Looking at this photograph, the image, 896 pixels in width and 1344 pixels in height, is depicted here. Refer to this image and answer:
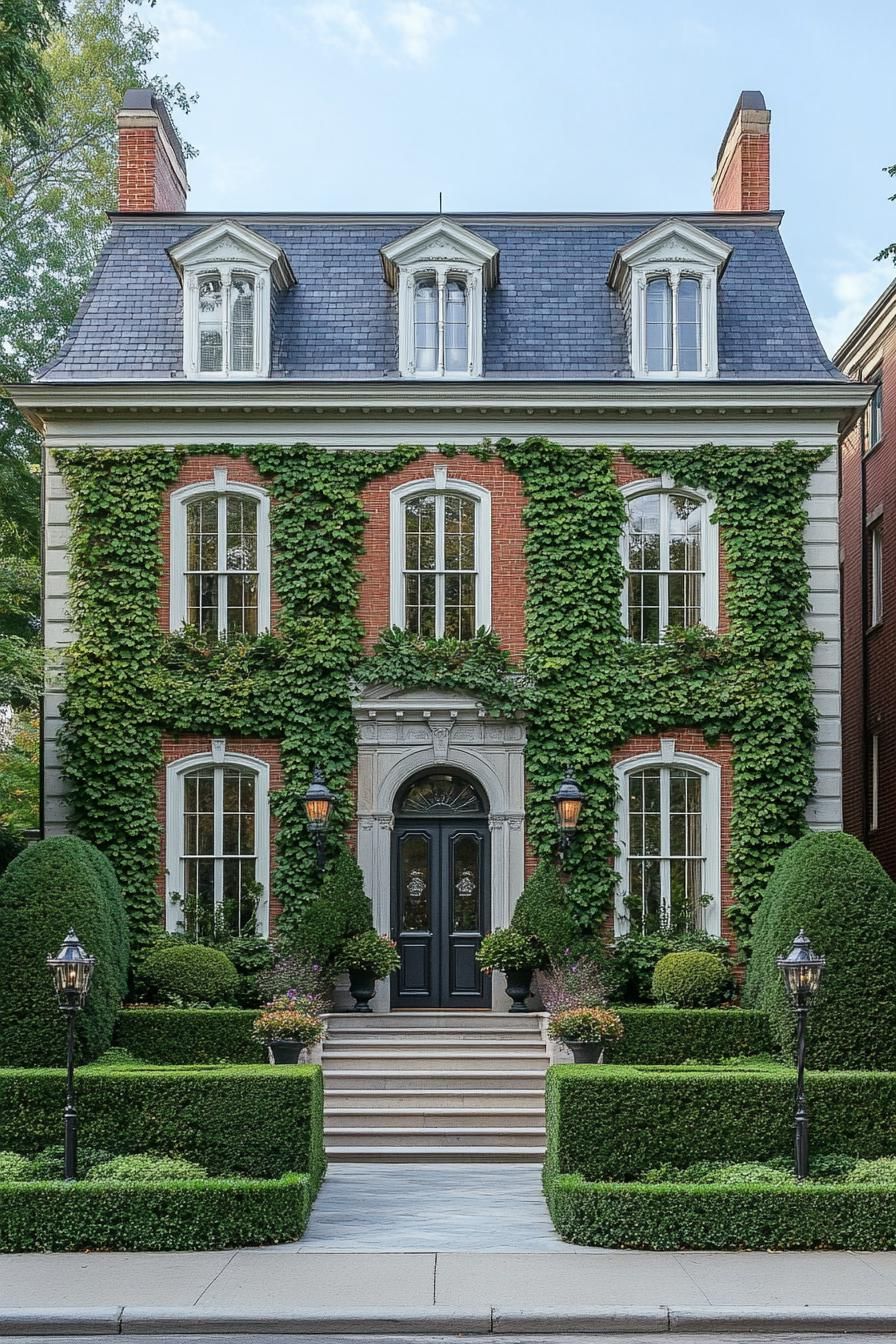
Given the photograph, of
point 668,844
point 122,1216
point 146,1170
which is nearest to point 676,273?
point 668,844

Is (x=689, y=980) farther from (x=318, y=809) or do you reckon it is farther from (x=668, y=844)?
(x=318, y=809)

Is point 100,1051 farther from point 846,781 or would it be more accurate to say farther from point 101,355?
point 846,781

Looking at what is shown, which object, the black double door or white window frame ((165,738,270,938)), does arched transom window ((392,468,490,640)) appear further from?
white window frame ((165,738,270,938))

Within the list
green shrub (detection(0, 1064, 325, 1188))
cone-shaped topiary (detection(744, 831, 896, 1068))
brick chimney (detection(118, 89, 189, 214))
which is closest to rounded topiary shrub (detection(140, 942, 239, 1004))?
green shrub (detection(0, 1064, 325, 1188))

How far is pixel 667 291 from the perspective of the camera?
2250 cm

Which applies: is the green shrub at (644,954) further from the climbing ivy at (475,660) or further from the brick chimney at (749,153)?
the brick chimney at (749,153)

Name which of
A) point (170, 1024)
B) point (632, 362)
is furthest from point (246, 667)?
point (632, 362)

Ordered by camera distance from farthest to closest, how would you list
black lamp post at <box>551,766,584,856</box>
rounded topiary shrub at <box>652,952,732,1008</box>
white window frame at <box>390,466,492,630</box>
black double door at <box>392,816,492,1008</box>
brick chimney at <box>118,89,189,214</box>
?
1. brick chimney at <box>118,89,189,214</box>
2. white window frame at <box>390,466,492,630</box>
3. black double door at <box>392,816,492,1008</box>
4. black lamp post at <box>551,766,584,856</box>
5. rounded topiary shrub at <box>652,952,732,1008</box>

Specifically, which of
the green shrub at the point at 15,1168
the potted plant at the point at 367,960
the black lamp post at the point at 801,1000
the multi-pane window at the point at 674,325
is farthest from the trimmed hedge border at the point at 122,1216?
the multi-pane window at the point at 674,325

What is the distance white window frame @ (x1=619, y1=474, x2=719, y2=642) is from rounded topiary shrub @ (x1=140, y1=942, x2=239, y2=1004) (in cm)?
686

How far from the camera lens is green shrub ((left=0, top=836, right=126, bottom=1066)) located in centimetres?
1609

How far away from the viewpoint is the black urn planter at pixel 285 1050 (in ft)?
57.5

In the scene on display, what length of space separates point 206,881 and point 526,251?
32.6ft

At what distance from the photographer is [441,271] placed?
22.3 m
